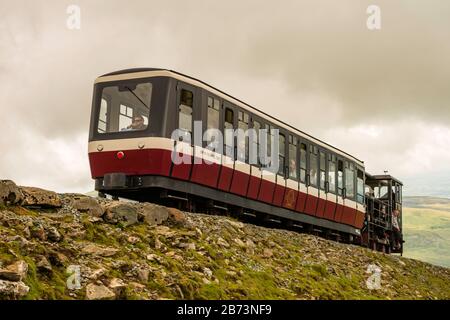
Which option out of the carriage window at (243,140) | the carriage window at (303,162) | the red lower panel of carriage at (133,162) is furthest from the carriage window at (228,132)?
the carriage window at (303,162)

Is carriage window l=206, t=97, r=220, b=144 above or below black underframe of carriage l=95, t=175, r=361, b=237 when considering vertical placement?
above

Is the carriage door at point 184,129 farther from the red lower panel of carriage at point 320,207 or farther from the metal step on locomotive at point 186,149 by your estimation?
the red lower panel of carriage at point 320,207

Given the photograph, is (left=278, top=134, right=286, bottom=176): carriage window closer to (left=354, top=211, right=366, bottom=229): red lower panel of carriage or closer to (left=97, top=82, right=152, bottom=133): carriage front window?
(left=97, top=82, right=152, bottom=133): carriage front window

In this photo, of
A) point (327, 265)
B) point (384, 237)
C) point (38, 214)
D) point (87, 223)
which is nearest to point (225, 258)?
point (87, 223)

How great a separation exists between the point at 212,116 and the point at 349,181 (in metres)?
Answer: 11.1

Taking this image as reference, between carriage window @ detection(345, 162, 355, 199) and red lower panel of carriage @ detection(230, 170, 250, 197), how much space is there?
345 inches

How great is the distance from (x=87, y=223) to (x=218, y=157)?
6.06m

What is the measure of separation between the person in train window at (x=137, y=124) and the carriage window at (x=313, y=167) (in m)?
8.45

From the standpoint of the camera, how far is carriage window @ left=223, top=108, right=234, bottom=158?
636 inches

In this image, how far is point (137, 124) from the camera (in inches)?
585

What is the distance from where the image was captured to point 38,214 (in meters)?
9.95

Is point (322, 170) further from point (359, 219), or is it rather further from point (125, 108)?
point (125, 108)

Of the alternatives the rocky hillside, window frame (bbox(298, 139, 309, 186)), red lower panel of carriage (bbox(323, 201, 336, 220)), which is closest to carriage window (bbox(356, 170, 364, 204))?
red lower panel of carriage (bbox(323, 201, 336, 220))

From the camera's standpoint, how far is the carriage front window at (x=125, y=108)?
14758 mm
